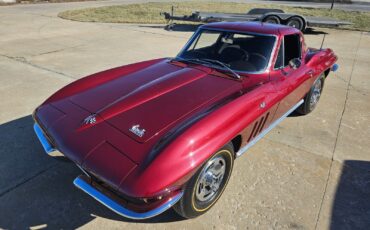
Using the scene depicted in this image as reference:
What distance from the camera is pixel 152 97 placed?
3.19 metres

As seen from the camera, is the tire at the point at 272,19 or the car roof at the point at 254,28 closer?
the car roof at the point at 254,28

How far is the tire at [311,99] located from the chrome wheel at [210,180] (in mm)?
2472

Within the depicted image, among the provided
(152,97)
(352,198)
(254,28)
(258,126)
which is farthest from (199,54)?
(352,198)

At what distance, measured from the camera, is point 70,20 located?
13773mm

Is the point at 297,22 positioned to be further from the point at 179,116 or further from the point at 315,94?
the point at 179,116

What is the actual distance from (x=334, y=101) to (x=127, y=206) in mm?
4681

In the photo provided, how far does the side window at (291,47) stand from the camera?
13.6 feet

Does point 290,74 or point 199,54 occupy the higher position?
point 199,54

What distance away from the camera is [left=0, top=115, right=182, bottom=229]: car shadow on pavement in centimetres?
277

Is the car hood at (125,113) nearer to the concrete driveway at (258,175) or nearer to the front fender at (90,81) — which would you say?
the front fender at (90,81)

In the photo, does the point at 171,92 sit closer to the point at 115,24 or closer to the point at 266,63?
the point at 266,63

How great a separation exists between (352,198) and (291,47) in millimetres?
2204

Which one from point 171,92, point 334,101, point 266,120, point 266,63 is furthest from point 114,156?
point 334,101

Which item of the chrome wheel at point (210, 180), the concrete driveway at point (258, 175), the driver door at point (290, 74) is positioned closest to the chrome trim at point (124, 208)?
the chrome wheel at point (210, 180)
